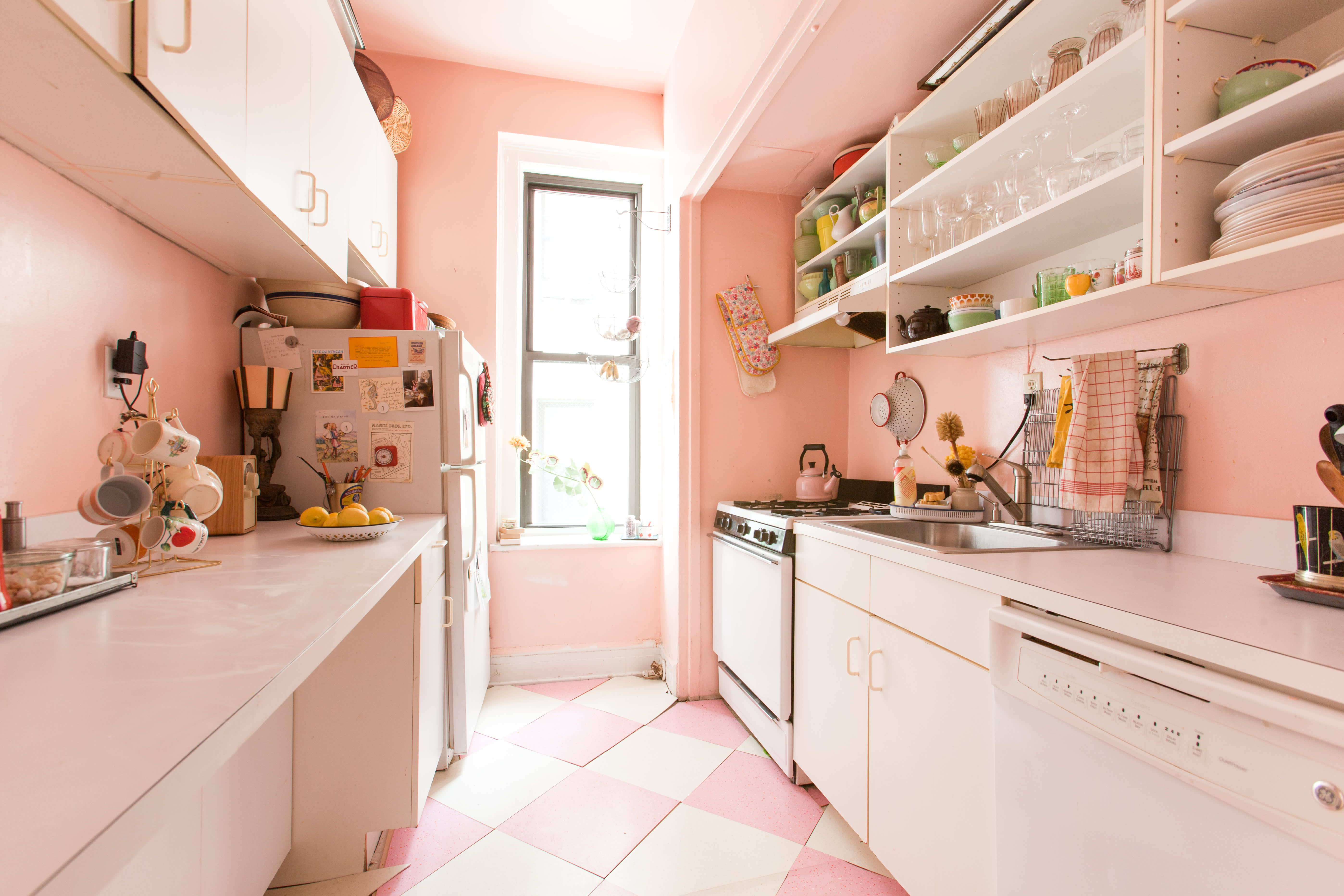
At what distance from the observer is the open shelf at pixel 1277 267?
0.86 meters

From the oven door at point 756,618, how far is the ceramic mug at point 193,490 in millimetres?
1547

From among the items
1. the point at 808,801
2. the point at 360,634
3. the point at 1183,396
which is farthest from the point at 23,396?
the point at 1183,396

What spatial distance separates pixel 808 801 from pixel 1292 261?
1822 millimetres

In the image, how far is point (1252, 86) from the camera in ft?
3.16

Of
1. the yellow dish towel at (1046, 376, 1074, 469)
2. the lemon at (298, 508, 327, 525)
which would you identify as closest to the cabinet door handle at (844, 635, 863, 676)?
the yellow dish towel at (1046, 376, 1074, 469)

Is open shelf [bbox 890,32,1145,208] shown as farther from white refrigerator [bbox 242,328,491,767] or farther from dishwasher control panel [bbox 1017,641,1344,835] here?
white refrigerator [bbox 242,328,491,767]

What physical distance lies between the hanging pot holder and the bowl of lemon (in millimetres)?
1640

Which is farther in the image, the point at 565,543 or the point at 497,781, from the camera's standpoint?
the point at 565,543

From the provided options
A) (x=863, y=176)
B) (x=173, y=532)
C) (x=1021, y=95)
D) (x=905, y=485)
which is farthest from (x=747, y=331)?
(x=173, y=532)

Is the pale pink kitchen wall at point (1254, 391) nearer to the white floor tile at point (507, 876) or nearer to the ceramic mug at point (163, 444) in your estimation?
the white floor tile at point (507, 876)

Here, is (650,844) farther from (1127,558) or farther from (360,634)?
(1127,558)

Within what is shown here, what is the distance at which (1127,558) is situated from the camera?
4.02 feet

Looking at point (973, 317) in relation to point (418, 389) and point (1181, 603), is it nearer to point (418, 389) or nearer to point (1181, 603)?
point (1181, 603)

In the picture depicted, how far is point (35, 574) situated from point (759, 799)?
1858mm
